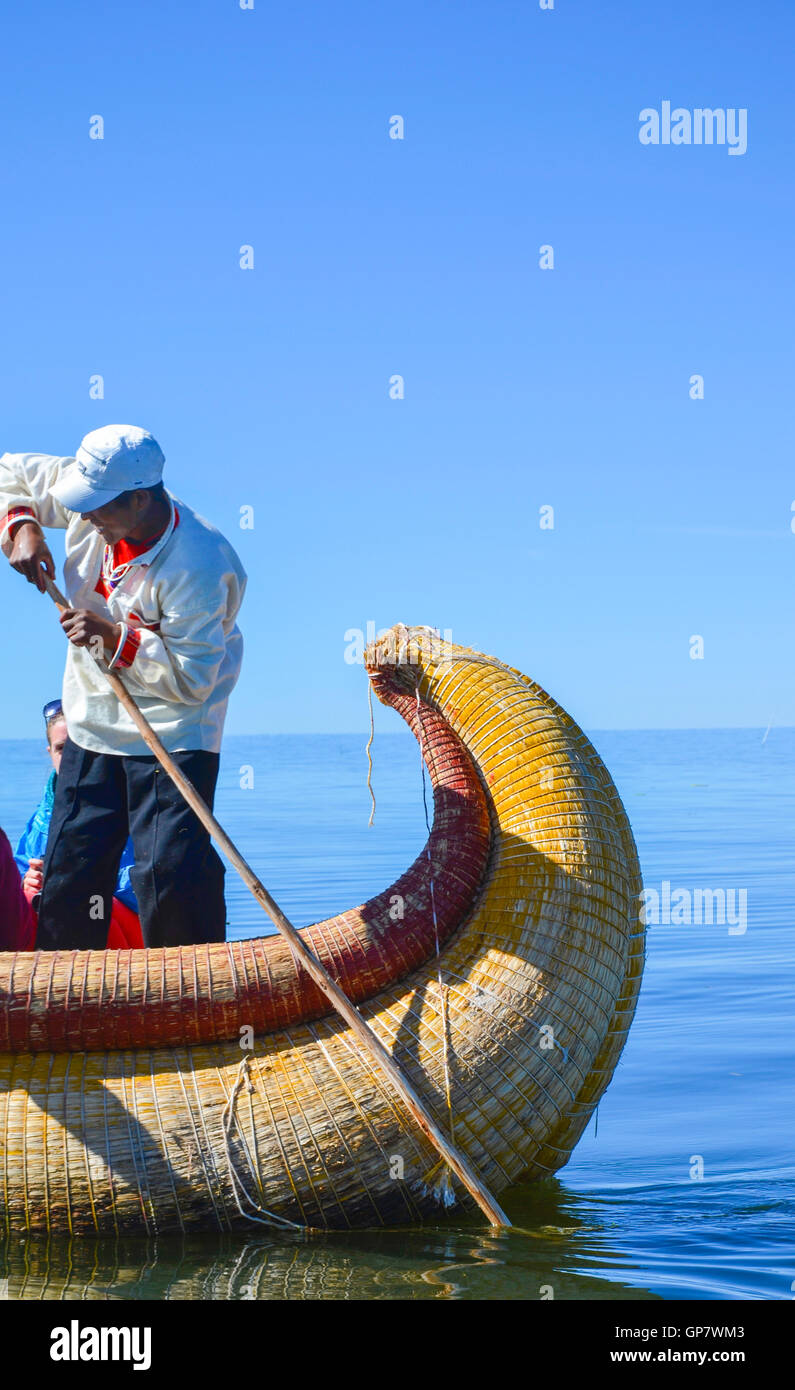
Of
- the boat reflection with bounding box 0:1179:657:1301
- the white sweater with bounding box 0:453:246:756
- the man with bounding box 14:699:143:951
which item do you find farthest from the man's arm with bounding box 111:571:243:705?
the boat reflection with bounding box 0:1179:657:1301

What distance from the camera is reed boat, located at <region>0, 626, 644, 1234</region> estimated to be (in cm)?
464

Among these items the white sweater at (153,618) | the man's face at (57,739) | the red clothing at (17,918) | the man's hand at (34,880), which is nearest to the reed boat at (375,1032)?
the red clothing at (17,918)

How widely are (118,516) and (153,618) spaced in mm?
379

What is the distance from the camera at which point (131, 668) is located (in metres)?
5.07

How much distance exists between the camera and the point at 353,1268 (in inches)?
176

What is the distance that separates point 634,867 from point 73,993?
2083 mm

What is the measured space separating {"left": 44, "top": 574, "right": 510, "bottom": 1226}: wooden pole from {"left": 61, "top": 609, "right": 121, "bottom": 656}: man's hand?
6.6 inches

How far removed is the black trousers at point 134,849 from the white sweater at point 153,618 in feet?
0.33

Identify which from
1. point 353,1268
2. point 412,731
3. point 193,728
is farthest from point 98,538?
point 353,1268

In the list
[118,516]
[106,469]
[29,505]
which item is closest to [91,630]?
[118,516]

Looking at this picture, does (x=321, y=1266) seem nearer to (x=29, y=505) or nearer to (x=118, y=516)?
(x=118, y=516)

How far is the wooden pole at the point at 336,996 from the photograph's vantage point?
4664 mm
